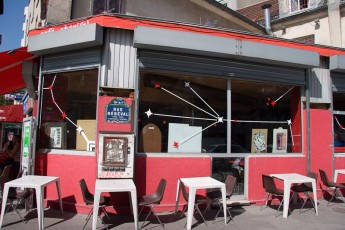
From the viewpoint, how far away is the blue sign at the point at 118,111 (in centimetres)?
618

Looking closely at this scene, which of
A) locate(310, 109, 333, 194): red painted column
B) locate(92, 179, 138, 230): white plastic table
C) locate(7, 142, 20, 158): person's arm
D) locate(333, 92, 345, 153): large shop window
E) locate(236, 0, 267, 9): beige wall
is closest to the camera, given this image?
locate(92, 179, 138, 230): white plastic table

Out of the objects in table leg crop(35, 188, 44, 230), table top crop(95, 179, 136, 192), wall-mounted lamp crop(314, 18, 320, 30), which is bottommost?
table leg crop(35, 188, 44, 230)

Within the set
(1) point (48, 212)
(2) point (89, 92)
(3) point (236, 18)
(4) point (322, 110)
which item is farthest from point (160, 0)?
(1) point (48, 212)

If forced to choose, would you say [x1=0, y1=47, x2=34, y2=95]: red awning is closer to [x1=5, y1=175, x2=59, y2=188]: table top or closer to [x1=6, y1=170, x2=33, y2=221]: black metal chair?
[x1=5, y1=175, x2=59, y2=188]: table top

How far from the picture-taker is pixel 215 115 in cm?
722

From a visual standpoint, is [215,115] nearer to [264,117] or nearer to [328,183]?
[264,117]

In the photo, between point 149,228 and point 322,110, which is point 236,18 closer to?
point 322,110

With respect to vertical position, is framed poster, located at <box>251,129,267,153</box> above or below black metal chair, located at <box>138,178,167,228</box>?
above

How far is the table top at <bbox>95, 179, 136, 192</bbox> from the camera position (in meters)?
4.92

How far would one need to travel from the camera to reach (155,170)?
6.40 m

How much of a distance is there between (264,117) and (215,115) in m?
1.42

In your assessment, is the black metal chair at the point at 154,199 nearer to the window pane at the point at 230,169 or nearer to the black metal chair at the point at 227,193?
the black metal chair at the point at 227,193

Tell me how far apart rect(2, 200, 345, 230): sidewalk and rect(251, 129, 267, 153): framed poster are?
1524 mm

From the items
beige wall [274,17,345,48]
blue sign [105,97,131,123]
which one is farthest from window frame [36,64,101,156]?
beige wall [274,17,345,48]
